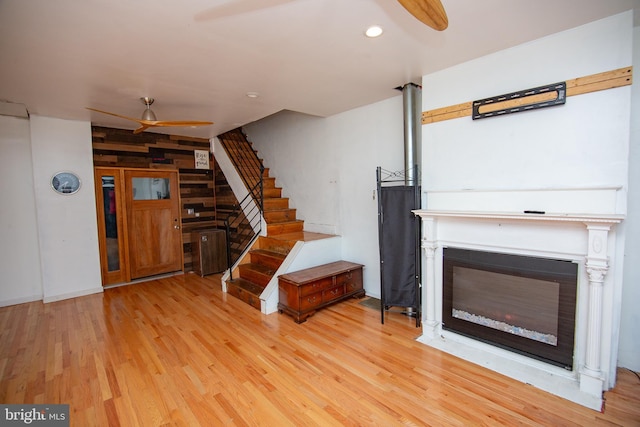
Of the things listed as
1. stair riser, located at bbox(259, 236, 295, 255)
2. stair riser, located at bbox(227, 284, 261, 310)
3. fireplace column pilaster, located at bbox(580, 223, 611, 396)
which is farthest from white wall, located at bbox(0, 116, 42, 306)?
fireplace column pilaster, located at bbox(580, 223, 611, 396)

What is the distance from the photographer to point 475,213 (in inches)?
105

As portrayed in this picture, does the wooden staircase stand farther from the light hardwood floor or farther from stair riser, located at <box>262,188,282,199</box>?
the light hardwood floor

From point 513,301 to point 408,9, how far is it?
2.54 m

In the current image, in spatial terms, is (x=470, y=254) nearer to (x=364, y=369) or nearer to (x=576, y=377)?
(x=576, y=377)

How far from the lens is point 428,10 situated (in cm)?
145

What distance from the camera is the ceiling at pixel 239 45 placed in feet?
6.40

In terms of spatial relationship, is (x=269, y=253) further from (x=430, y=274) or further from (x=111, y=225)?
(x=111, y=225)

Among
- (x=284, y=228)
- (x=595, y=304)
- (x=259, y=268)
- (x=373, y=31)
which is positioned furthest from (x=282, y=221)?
(x=595, y=304)

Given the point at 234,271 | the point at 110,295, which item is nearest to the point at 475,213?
the point at 234,271

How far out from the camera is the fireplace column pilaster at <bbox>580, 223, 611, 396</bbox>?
6.95 feet

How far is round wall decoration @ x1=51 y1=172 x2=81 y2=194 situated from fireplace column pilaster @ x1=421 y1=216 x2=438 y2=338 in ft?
17.5

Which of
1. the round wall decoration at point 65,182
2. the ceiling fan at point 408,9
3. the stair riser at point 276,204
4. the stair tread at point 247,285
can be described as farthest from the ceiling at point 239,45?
the stair tread at point 247,285

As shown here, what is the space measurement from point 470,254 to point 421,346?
1.04m

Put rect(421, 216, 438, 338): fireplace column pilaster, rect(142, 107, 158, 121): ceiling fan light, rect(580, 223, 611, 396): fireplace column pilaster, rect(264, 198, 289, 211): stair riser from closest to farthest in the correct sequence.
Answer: rect(580, 223, 611, 396): fireplace column pilaster, rect(421, 216, 438, 338): fireplace column pilaster, rect(142, 107, 158, 121): ceiling fan light, rect(264, 198, 289, 211): stair riser
